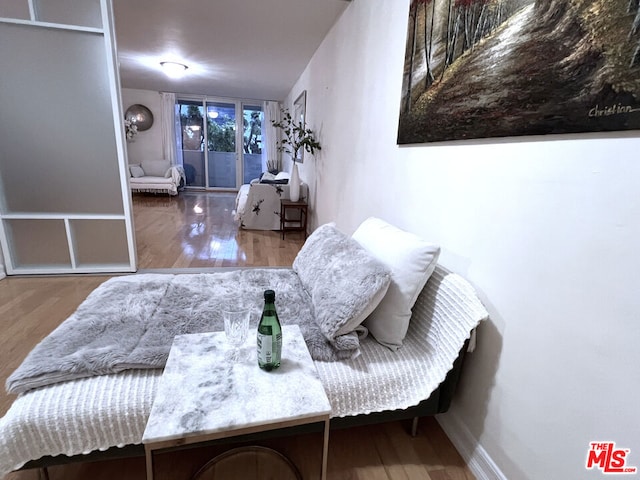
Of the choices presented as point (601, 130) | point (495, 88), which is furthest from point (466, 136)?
point (601, 130)

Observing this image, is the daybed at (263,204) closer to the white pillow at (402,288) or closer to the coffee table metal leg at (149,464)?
the white pillow at (402,288)

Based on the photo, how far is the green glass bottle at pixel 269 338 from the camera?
90cm

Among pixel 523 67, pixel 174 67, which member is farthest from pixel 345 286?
pixel 174 67

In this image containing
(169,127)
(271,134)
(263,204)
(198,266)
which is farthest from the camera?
(271,134)

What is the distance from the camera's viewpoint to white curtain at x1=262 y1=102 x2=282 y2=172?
7.77m

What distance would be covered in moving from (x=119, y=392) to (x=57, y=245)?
2.44m

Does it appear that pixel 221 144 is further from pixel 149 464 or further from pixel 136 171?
pixel 149 464

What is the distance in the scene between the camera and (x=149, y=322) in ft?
4.04

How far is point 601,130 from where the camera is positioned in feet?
2.47

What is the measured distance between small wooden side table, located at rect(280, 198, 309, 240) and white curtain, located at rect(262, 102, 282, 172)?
374 centimetres

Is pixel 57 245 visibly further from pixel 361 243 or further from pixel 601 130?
pixel 601 130

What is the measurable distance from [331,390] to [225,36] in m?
3.87

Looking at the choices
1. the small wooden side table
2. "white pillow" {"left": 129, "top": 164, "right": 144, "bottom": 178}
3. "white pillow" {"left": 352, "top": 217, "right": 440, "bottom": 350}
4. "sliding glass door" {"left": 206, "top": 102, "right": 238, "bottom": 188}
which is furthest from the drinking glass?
"sliding glass door" {"left": 206, "top": 102, "right": 238, "bottom": 188}

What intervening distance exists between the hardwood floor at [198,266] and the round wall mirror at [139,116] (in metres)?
3.77
